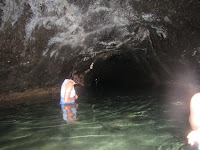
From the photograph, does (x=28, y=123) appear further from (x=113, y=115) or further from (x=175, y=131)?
(x=175, y=131)

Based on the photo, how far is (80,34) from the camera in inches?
250

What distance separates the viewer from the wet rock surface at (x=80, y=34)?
5.03m

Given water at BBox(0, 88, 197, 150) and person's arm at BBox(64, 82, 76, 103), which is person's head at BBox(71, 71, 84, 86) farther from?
water at BBox(0, 88, 197, 150)

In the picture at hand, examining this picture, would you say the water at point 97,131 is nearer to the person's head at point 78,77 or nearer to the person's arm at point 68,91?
the person's arm at point 68,91

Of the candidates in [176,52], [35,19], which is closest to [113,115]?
[35,19]

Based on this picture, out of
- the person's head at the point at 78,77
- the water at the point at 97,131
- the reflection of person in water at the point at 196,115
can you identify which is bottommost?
the water at the point at 97,131

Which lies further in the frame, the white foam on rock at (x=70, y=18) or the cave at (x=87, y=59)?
the white foam on rock at (x=70, y=18)

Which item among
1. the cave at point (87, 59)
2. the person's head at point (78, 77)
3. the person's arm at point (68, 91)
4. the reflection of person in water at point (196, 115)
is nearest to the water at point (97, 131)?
the cave at point (87, 59)

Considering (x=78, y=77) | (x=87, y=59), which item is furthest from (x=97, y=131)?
(x=78, y=77)

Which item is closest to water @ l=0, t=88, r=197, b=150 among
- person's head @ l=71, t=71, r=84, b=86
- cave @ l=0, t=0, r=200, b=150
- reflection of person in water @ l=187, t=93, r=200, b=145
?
cave @ l=0, t=0, r=200, b=150

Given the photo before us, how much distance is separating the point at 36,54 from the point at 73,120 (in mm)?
3502

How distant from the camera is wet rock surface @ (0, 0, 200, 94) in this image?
5031 millimetres

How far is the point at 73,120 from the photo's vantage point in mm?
3971

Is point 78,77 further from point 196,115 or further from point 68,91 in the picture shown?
point 196,115
